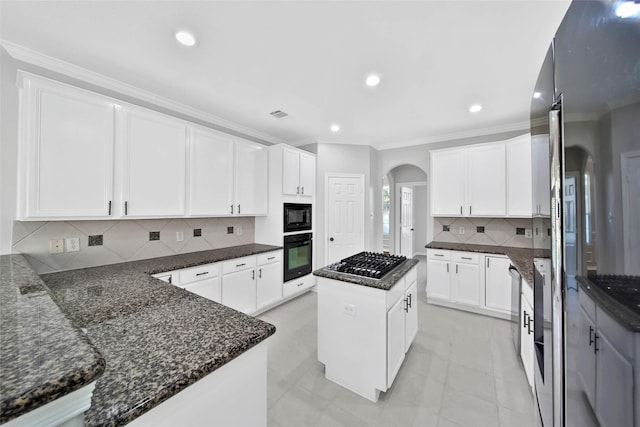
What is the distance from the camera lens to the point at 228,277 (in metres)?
2.83

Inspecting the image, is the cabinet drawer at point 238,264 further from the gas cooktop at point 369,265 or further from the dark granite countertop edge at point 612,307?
the dark granite countertop edge at point 612,307

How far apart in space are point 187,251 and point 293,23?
2655 millimetres

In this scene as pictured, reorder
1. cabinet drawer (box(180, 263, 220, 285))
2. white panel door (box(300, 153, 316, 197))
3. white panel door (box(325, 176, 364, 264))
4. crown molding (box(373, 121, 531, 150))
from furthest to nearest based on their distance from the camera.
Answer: white panel door (box(325, 176, 364, 264)) < white panel door (box(300, 153, 316, 197)) < crown molding (box(373, 121, 531, 150)) < cabinet drawer (box(180, 263, 220, 285))

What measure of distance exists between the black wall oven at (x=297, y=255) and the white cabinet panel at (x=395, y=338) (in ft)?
6.42

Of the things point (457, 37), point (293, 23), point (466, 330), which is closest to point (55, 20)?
point (293, 23)

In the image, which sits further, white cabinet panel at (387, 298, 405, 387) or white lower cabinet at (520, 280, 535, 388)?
white cabinet panel at (387, 298, 405, 387)

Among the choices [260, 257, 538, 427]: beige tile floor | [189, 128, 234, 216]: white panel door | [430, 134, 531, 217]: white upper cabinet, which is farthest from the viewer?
[430, 134, 531, 217]: white upper cabinet

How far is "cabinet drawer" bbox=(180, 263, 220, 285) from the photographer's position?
2.40m

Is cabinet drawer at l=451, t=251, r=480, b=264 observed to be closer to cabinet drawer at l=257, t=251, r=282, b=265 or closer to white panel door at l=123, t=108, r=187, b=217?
cabinet drawer at l=257, t=251, r=282, b=265

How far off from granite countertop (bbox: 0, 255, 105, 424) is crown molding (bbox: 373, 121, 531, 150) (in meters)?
4.52

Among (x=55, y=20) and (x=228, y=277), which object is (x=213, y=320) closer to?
(x=228, y=277)

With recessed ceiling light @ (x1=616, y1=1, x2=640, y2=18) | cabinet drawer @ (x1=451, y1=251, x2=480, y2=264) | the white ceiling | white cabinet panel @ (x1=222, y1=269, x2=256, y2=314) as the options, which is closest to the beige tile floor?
white cabinet panel @ (x1=222, y1=269, x2=256, y2=314)

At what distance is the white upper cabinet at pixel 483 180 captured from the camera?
3152 millimetres

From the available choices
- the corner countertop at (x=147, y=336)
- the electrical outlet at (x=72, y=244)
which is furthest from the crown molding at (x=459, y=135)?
the electrical outlet at (x=72, y=244)
